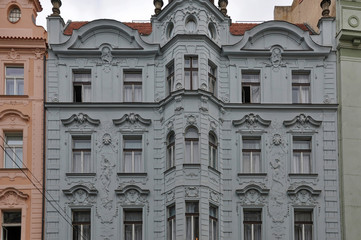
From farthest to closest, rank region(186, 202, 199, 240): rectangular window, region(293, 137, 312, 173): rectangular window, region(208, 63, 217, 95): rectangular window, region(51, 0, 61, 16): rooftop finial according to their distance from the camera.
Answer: region(51, 0, 61, 16): rooftop finial
region(208, 63, 217, 95): rectangular window
region(293, 137, 312, 173): rectangular window
region(186, 202, 199, 240): rectangular window

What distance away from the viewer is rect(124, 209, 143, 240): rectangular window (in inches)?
1383

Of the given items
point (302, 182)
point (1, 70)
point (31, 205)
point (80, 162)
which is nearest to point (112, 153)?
point (80, 162)

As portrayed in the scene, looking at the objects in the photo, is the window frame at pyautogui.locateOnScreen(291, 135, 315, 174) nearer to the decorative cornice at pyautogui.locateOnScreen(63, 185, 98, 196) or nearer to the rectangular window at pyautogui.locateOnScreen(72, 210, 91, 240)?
the decorative cornice at pyautogui.locateOnScreen(63, 185, 98, 196)

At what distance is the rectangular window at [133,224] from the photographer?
35.1 m

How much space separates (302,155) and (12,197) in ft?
44.4

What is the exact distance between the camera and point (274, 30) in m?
37.7

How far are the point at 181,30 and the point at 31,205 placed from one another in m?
10.6

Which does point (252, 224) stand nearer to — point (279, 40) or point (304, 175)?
point (304, 175)

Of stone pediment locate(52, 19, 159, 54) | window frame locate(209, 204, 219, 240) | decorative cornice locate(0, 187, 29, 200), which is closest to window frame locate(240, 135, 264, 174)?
window frame locate(209, 204, 219, 240)

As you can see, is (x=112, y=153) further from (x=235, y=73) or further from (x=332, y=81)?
(x=332, y=81)

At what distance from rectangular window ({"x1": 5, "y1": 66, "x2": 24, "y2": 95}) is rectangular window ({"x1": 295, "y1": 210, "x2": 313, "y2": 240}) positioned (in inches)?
558

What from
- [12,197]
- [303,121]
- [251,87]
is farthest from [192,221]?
[12,197]

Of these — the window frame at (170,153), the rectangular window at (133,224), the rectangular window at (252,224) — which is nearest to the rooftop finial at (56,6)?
the window frame at (170,153)

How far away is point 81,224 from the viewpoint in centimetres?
Answer: 3522
